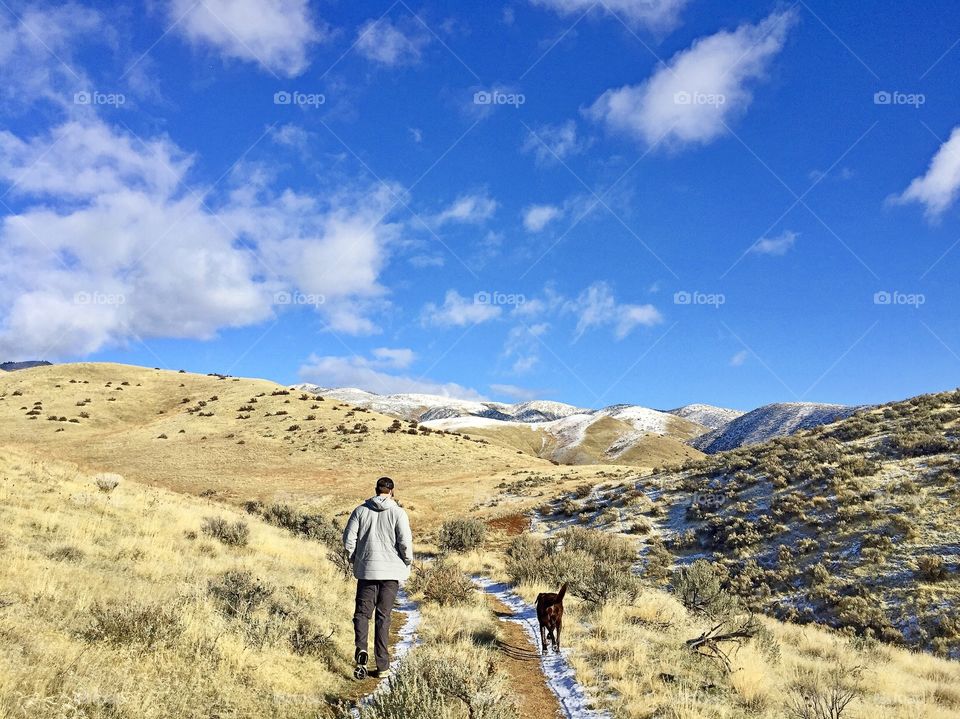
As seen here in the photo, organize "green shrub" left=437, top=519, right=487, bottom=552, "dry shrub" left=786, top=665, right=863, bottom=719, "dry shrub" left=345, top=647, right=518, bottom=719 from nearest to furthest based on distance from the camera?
"dry shrub" left=345, top=647, right=518, bottom=719 < "dry shrub" left=786, top=665, right=863, bottom=719 < "green shrub" left=437, top=519, right=487, bottom=552

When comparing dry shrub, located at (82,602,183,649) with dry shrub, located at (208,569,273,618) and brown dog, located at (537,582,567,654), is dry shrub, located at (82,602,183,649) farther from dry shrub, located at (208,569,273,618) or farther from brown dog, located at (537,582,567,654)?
brown dog, located at (537,582,567,654)

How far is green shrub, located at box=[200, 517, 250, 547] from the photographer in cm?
1498

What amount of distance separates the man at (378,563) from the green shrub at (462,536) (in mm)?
15562

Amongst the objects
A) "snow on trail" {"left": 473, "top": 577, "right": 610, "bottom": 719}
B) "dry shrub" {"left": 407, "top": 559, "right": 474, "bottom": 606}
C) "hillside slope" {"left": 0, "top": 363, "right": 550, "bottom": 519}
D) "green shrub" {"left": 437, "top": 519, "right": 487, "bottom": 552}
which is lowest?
"snow on trail" {"left": 473, "top": 577, "right": 610, "bottom": 719}

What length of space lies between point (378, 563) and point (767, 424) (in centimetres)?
15247

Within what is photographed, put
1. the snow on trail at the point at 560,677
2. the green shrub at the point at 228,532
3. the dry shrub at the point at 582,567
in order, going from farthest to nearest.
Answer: the green shrub at the point at 228,532 → the dry shrub at the point at 582,567 → the snow on trail at the point at 560,677

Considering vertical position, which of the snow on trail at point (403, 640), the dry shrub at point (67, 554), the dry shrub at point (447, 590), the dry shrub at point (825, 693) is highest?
the dry shrub at point (67, 554)

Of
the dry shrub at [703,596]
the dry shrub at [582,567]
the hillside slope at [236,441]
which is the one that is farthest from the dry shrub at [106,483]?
the dry shrub at [703,596]

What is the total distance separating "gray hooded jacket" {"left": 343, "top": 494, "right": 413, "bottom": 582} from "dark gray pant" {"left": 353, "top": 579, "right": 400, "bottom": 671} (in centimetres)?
15

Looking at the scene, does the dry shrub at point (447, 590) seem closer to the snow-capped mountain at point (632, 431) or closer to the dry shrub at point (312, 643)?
the dry shrub at point (312, 643)

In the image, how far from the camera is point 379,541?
7332mm

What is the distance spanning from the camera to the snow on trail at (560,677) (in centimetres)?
638

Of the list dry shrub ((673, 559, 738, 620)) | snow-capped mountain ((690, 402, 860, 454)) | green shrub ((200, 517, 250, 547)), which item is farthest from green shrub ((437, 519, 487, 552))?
snow-capped mountain ((690, 402, 860, 454))

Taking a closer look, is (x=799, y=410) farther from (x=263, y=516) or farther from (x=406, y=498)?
(x=263, y=516)
